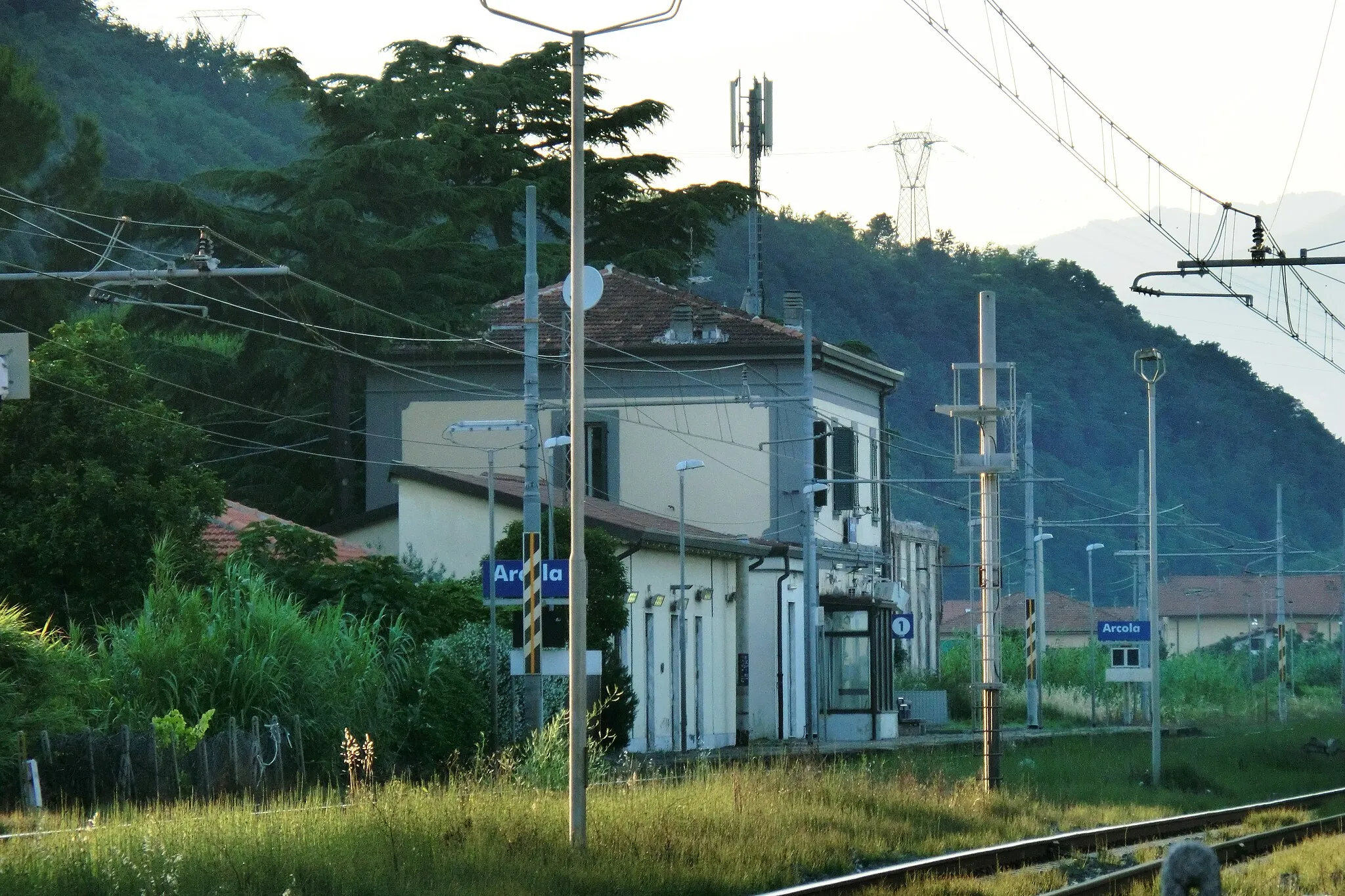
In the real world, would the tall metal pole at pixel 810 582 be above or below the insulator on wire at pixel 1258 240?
below

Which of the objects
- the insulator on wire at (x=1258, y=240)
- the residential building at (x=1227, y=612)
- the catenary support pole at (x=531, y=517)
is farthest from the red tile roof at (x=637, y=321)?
the residential building at (x=1227, y=612)

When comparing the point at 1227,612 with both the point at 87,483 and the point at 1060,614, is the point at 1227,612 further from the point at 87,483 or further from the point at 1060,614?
the point at 87,483

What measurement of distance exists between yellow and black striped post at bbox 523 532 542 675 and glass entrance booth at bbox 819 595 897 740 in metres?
20.5

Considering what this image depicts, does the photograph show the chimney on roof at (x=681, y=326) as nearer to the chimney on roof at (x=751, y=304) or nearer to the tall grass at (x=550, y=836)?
the chimney on roof at (x=751, y=304)

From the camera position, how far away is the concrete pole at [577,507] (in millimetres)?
15328

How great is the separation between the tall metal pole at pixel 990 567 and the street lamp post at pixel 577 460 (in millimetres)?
8667

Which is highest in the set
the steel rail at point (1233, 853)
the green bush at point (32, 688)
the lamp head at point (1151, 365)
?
the lamp head at point (1151, 365)

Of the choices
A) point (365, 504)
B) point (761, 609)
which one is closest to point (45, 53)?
point (365, 504)

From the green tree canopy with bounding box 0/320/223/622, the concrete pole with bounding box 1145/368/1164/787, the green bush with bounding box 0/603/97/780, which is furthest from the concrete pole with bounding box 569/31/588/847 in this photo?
the concrete pole with bounding box 1145/368/1164/787

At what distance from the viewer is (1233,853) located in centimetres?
1858

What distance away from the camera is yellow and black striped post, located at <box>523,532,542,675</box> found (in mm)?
21062

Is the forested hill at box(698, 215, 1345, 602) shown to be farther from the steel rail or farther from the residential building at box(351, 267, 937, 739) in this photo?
the steel rail

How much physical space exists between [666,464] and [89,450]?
2123cm

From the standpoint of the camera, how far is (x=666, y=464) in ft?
152
